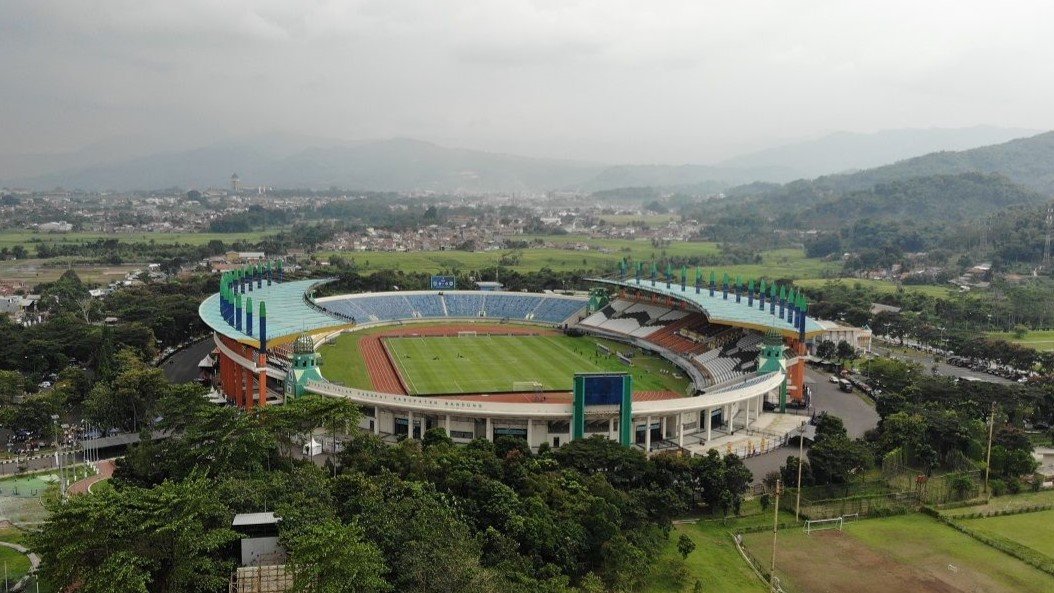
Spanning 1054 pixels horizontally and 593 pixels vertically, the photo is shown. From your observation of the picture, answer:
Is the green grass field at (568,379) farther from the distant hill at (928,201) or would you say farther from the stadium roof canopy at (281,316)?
the distant hill at (928,201)

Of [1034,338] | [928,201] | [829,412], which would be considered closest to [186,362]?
[829,412]

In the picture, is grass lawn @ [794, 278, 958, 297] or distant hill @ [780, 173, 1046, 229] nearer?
grass lawn @ [794, 278, 958, 297]

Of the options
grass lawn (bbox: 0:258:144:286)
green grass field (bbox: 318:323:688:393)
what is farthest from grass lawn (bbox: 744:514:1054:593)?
grass lawn (bbox: 0:258:144:286)

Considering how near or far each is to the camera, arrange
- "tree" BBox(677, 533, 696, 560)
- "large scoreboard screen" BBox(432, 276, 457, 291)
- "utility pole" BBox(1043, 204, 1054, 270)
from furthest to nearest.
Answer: "utility pole" BBox(1043, 204, 1054, 270) < "large scoreboard screen" BBox(432, 276, 457, 291) < "tree" BBox(677, 533, 696, 560)

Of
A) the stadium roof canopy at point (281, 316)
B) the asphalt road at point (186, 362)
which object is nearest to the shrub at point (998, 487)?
the stadium roof canopy at point (281, 316)

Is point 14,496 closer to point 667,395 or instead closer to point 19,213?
point 667,395

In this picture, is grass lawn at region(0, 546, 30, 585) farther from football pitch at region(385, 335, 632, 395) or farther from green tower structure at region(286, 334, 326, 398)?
football pitch at region(385, 335, 632, 395)
